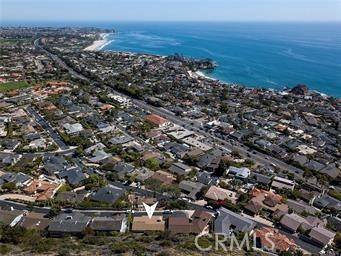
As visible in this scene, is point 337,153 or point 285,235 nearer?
point 285,235

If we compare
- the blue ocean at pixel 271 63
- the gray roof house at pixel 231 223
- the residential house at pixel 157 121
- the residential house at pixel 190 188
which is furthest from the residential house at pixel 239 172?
the blue ocean at pixel 271 63

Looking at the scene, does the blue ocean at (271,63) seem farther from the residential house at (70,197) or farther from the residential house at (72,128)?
the residential house at (70,197)

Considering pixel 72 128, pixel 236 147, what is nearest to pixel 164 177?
pixel 236 147

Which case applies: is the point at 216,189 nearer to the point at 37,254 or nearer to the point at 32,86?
the point at 37,254

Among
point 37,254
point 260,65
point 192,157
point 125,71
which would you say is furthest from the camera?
point 260,65

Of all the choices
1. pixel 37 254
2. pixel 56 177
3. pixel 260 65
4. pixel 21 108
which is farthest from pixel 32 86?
pixel 260 65

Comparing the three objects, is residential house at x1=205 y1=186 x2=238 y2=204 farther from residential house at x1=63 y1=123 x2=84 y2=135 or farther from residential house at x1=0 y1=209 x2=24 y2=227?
residential house at x1=63 y1=123 x2=84 y2=135

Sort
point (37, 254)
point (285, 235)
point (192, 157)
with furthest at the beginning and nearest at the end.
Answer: point (192, 157), point (285, 235), point (37, 254)

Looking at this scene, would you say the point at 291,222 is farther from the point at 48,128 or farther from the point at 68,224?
the point at 48,128
